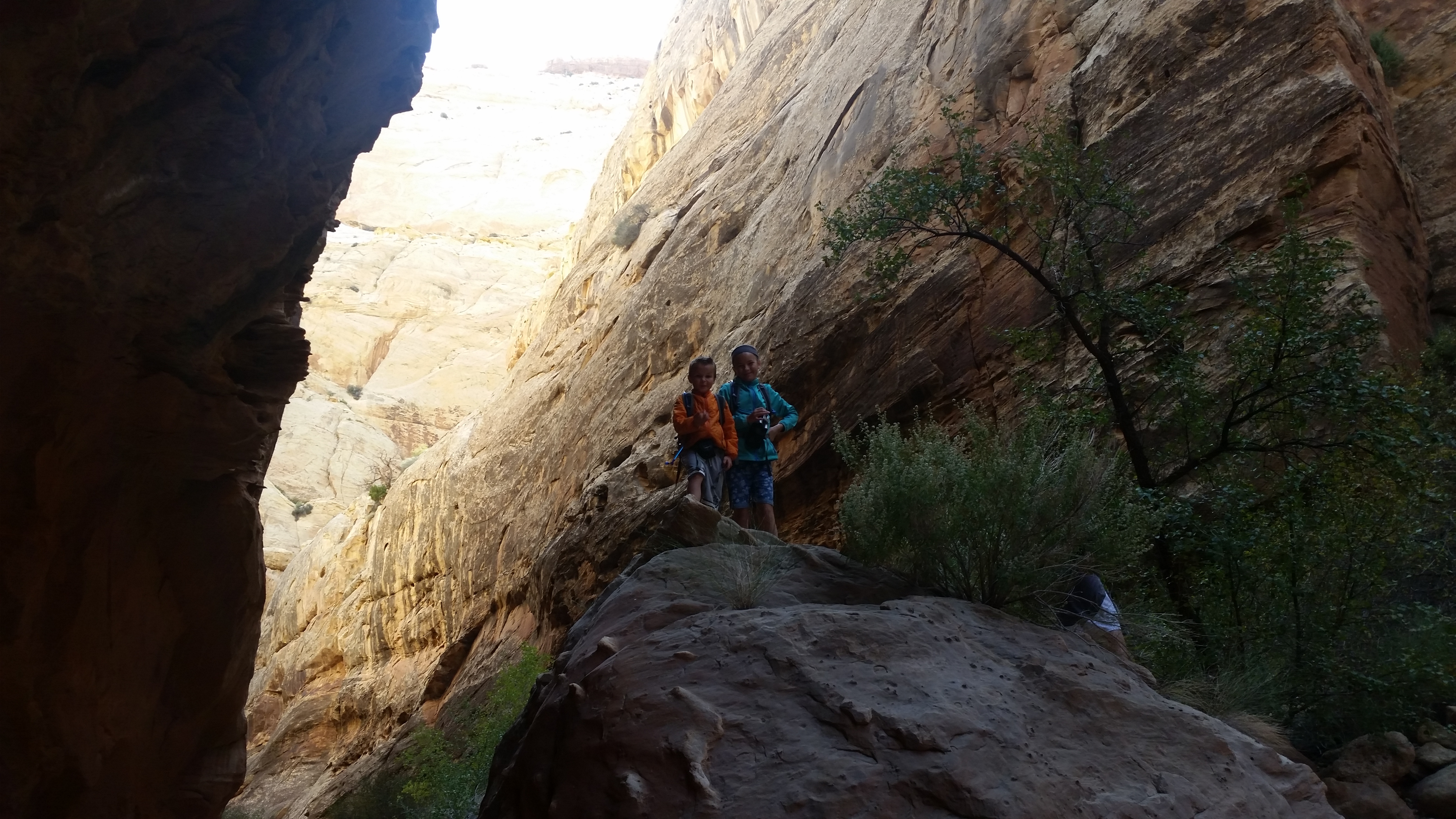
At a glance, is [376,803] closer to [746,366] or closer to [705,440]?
[705,440]

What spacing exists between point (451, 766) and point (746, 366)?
5.16 m

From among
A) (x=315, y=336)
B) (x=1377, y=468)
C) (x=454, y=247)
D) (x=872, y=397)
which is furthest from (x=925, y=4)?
(x=454, y=247)

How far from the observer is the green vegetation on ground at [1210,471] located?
5.77 metres

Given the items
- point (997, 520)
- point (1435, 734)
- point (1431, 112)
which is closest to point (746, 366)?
point (997, 520)

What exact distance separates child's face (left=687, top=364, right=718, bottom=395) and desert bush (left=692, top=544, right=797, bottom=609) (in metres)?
2.18

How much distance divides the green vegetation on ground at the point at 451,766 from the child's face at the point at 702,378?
2.91 m

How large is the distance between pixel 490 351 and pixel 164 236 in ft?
152

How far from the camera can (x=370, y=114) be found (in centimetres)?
632

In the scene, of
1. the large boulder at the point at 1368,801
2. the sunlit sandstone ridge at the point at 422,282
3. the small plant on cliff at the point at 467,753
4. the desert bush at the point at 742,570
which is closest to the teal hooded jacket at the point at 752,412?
the desert bush at the point at 742,570

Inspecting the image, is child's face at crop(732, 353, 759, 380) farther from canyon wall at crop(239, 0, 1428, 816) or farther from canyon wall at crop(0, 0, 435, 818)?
canyon wall at crop(0, 0, 435, 818)

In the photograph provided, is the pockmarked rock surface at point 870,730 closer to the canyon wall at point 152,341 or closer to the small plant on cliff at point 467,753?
the small plant on cliff at point 467,753

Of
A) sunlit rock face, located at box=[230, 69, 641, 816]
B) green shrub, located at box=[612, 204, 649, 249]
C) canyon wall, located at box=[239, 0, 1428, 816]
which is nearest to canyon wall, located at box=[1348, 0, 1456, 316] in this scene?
canyon wall, located at box=[239, 0, 1428, 816]

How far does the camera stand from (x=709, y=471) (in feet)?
26.5

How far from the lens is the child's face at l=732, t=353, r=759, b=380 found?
27.2 feet
